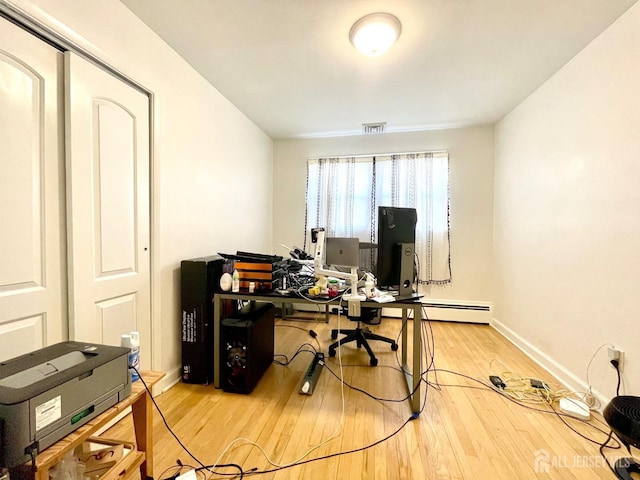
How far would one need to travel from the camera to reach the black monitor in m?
1.88

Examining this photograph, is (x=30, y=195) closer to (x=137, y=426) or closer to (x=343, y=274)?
(x=137, y=426)

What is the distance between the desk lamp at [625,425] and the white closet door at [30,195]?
2792 mm

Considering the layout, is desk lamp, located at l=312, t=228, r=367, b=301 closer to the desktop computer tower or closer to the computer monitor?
the computer monitor

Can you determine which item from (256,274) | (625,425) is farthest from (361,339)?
(625,425)

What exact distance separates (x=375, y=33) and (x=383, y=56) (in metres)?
0.35

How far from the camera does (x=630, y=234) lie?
1.61 m

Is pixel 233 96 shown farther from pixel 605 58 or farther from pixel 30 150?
pixel 605 58

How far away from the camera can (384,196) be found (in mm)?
3746

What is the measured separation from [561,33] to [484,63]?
0.47m

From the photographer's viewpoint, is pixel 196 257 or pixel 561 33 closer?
pixel 561 33

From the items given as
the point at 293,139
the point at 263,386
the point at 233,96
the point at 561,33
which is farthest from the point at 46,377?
the point at 293,139

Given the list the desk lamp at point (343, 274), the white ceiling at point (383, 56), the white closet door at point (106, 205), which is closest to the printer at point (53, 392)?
the white closet door at point (106, 205)

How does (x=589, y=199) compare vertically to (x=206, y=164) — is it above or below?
below

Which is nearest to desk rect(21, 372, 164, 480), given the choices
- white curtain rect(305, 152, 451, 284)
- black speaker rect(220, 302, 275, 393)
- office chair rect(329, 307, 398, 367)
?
black speaker rect(220, 302, 275, 393)
